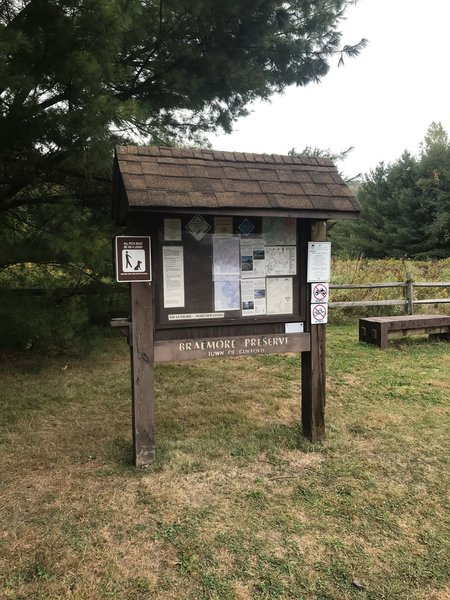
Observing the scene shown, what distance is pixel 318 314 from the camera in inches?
154

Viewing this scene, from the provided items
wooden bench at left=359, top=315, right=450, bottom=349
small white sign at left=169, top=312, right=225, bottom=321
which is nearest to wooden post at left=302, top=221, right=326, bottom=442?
small white sign at left=169, top=312, right=225, bottom=321

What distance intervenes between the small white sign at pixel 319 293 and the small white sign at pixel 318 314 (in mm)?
37

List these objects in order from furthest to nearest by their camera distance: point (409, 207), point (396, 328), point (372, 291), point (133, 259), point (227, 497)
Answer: point (409, 207), point (372, 291), point (396, 328), point (133, 259), point (227, 497)

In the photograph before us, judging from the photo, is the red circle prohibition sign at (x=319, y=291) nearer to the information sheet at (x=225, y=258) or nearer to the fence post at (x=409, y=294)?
the information sheet at (x=225, y=258)

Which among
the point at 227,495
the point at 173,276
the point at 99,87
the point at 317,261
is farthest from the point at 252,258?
the point at 99,87

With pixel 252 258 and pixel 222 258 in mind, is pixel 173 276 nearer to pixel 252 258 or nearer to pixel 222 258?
pixel 222 258

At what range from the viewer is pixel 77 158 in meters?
5.12

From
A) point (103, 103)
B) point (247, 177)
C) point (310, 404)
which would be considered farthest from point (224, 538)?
point (103, 103)

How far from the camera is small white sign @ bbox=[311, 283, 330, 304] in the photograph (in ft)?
12.8

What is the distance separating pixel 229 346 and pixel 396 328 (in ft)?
17.1

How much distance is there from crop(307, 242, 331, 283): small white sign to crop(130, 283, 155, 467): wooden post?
4.52ft

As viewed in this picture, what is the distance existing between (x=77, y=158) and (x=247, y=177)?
2.41m

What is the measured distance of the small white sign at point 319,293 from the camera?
3892mm

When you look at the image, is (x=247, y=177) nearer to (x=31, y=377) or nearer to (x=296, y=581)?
(x=296, y=581)
